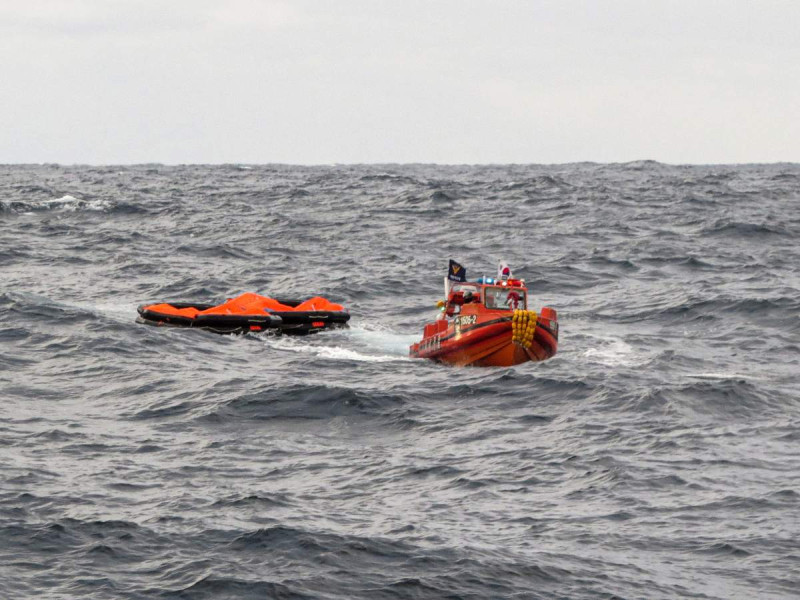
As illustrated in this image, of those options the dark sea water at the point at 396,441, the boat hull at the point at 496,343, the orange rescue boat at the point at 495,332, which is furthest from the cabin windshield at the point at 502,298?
the dark sea water at the point at 396,441

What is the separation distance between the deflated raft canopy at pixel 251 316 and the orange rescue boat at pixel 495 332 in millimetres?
5229

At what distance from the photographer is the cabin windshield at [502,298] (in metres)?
33.6

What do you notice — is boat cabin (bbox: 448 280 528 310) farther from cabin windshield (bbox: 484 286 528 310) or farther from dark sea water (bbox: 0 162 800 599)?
dark sea water (bbox: 0 162 800 599)

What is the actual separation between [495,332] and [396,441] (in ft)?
28.9

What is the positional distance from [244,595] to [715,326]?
2576 centimetres

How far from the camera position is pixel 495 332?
3189cm

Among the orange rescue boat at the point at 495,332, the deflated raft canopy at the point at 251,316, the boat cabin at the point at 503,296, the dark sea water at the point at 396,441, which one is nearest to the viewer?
the dark sea water at the point at 396,441

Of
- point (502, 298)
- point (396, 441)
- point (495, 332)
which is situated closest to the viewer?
point (396, 441)

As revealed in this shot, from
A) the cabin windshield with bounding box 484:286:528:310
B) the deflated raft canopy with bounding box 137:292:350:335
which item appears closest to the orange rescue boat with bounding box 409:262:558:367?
the cabin windshield with bounding box 484:286:528:310

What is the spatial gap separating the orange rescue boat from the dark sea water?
0.68m

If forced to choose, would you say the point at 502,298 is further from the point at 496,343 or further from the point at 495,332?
the point at 496,343

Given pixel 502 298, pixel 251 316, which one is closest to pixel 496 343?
pixel 502 298

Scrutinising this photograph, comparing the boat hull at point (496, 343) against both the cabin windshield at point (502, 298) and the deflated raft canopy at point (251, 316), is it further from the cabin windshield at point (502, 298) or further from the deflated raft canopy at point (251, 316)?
the deflated raft canopy at point (251, 316)

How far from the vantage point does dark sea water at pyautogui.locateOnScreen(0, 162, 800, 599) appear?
54.4ft
